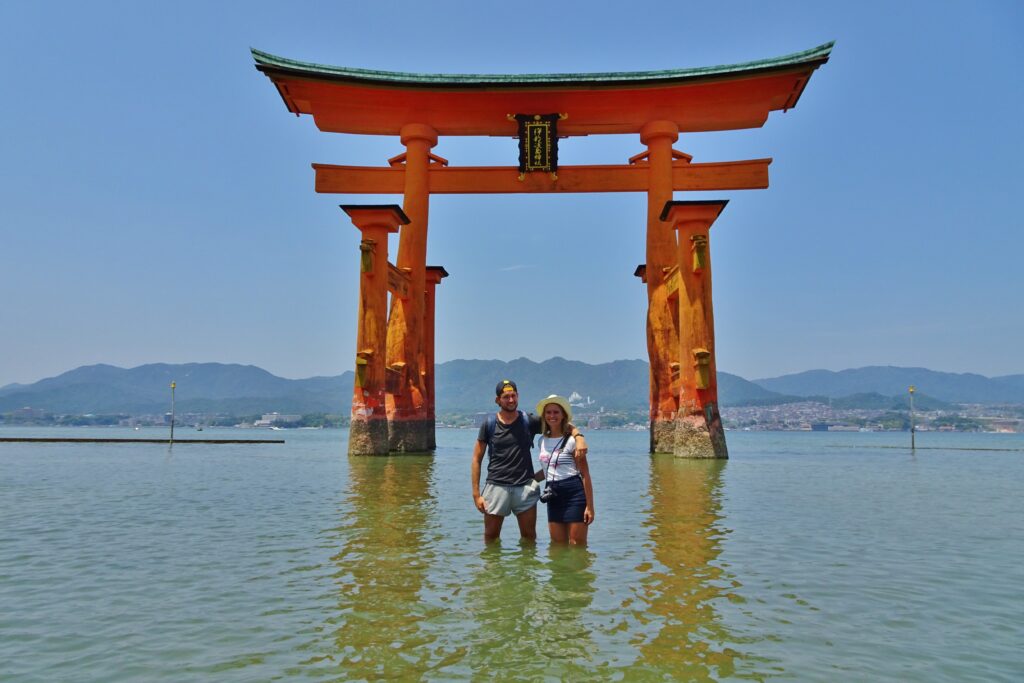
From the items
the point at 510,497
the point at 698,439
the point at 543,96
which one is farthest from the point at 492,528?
the point at 543,96

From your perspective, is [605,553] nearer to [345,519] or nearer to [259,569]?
[259,569]

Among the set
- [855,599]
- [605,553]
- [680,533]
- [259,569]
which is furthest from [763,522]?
[259,569]

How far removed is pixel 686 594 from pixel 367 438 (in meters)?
16.3

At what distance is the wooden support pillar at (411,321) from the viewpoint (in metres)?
22.5

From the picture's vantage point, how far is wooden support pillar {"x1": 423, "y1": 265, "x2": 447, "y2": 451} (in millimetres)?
25406

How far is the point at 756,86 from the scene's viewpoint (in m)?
22.6

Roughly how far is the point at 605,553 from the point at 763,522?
10.1 ft

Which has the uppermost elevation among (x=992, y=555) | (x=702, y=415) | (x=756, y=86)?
(x=756, y=86)

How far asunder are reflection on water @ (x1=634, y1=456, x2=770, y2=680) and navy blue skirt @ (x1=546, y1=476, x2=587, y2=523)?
2.29 feet

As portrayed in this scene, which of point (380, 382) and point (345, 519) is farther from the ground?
point (380, 382)

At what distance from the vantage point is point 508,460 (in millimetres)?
5902

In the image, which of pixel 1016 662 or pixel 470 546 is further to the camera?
pixel 470 546

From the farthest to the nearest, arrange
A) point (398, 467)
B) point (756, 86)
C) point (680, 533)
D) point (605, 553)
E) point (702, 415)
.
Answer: point (756, 86), point (702, 415), point (398, 467), point (680, 533), point (605, 553)

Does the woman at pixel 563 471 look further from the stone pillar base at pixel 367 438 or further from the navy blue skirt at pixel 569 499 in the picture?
→ the stone pillar base at pixel 367 438
